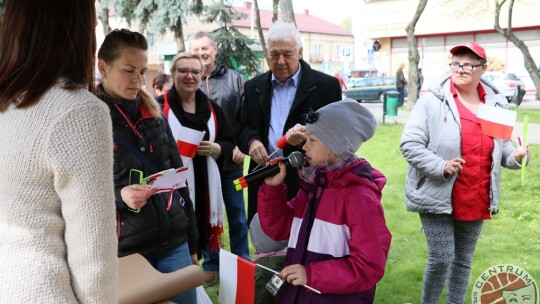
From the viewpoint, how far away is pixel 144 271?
196 cm

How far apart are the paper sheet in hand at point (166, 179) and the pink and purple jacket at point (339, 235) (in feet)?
1.24

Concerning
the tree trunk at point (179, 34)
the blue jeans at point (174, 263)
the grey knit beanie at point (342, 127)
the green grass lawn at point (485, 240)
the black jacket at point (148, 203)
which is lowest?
the green grass lawn at point (485, 240)

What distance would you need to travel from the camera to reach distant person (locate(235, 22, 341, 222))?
3348 mm

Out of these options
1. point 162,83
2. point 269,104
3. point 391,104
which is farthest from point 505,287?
point 391,104

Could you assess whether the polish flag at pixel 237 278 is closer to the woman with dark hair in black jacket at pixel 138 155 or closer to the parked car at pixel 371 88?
the woman with dark hair in black jacket at pixel 138 155

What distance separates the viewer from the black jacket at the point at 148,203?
2436mm

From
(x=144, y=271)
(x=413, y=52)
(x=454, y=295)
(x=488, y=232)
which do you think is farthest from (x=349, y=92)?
(x=144, y=271)

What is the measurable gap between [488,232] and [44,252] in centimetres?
534

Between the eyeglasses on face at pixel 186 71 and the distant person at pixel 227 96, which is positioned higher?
the eyeglasses on face at pixel 186 71

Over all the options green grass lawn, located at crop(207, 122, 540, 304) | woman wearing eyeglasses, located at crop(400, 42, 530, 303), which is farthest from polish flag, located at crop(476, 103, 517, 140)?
green grass lawn, located at crop(207, 122, 540, 304)

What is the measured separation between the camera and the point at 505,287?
3.44 meters

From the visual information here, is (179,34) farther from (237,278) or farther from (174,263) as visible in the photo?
(237,278)

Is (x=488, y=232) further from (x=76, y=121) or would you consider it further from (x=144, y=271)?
(x=76, y=121)

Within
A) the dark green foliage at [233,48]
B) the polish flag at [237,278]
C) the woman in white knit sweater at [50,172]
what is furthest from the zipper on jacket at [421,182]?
the dark green foliage at [233,48]
